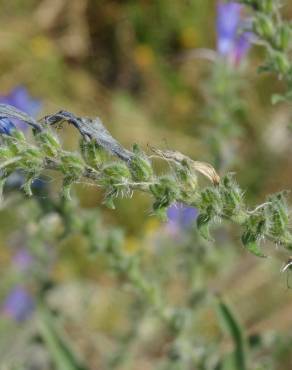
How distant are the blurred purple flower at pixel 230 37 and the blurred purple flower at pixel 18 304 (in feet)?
3.97

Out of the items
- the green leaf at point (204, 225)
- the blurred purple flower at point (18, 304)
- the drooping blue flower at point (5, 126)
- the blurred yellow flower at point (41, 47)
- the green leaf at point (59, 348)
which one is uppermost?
the blurred yellow flower at point (41, 47)

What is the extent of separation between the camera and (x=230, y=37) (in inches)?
98.7

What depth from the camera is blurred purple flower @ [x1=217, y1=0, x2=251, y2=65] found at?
2.42 metres

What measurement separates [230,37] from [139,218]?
162 centimetres

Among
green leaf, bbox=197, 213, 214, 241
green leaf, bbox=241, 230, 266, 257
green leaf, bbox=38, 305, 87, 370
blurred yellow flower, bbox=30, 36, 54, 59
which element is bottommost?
green leaf, bbox=241, 230, 266, 257

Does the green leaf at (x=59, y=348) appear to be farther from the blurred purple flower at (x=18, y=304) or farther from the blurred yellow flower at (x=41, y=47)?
the blurred yellow flower at (x=41, y=47)

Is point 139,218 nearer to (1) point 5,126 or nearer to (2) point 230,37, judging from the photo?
(2) point 230,37

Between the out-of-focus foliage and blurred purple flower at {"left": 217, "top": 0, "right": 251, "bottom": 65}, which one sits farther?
blurred purple flower at {"left": 217, "top": 0, "right": 251, "bottom": 65}

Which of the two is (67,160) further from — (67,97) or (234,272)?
(67,97)

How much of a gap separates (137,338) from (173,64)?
93.2 inches

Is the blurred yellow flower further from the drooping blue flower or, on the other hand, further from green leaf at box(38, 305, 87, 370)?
the drooping blue flower

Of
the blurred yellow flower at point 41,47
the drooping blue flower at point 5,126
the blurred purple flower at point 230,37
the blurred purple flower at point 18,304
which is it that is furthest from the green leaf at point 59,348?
the blurred yellow flower at point 41,47

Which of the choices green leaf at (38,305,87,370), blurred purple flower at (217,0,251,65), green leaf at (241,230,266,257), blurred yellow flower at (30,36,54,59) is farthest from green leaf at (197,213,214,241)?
blurred yellow flower at (30,36,54,59)

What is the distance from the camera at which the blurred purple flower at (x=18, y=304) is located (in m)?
3.04
